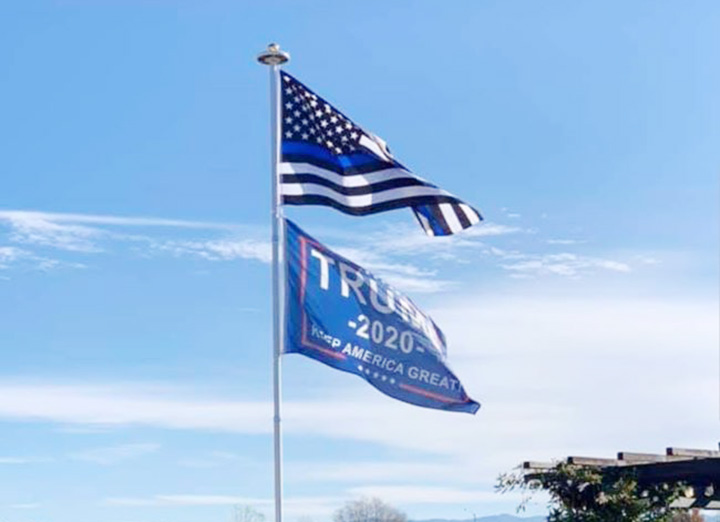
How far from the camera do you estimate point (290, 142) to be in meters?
12.1

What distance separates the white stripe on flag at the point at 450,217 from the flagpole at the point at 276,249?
5.41ft

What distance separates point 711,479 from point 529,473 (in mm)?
2352

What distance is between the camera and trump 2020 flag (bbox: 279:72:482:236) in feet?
39.6

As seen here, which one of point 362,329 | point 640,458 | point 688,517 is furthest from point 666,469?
point 362,329

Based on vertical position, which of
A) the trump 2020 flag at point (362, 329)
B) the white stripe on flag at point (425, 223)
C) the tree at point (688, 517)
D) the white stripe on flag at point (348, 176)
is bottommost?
the tree at point (688, 517)

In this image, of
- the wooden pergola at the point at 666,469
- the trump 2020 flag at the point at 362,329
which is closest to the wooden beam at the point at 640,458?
the wooden pergola at the point at 666,469

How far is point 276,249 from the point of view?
11406 mm

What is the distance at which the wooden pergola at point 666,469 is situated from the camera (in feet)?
58.0

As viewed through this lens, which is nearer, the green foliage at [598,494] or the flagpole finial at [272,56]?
the flagpole finial at [272,56]

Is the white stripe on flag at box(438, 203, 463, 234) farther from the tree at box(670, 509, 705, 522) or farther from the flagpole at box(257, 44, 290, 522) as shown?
the tree at box(670, 509, 705, 522)

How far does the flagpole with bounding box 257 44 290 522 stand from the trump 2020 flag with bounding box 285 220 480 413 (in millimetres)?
125

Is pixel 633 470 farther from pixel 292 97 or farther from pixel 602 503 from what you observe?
pixel 292 97

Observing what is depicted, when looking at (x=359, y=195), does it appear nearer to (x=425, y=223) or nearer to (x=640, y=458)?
(x=425, y=223)

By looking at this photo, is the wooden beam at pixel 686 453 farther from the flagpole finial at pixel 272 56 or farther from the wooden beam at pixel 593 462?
the flagpole finial at pixel 272 56
